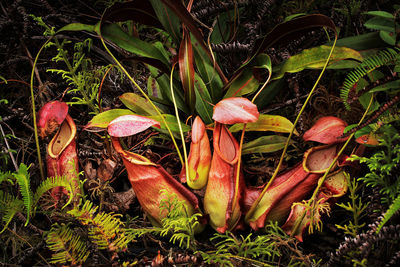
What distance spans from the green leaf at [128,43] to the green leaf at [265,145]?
1.61 ft

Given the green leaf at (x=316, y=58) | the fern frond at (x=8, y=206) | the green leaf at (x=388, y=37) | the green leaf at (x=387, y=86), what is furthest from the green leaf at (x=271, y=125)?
the fern frond at (x=8, y=206)

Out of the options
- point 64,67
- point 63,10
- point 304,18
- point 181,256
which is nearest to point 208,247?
point 181,256

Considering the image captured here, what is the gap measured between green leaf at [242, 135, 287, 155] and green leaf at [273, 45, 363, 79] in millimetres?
236

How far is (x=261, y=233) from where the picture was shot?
1.08 meters

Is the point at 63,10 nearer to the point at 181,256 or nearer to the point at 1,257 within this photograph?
the point at 1,257

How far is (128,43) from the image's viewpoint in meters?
1.25

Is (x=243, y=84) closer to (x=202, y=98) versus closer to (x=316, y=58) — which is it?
(x=202, y=98)

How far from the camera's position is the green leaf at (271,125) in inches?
44.2

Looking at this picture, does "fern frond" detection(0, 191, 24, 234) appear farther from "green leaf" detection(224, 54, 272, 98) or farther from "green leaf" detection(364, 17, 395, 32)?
"green leaf" detection(364, 17, 395, 32)

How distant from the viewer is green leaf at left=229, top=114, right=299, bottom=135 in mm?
1123

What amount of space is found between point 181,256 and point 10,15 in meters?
1.32

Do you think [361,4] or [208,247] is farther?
[361,4]

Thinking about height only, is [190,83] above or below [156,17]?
below

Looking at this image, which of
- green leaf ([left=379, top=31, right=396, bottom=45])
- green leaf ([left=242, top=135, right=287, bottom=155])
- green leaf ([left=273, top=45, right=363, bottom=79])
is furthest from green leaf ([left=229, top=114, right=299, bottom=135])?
green leaf ([left=379, top=31, right=396, bottom=45])
